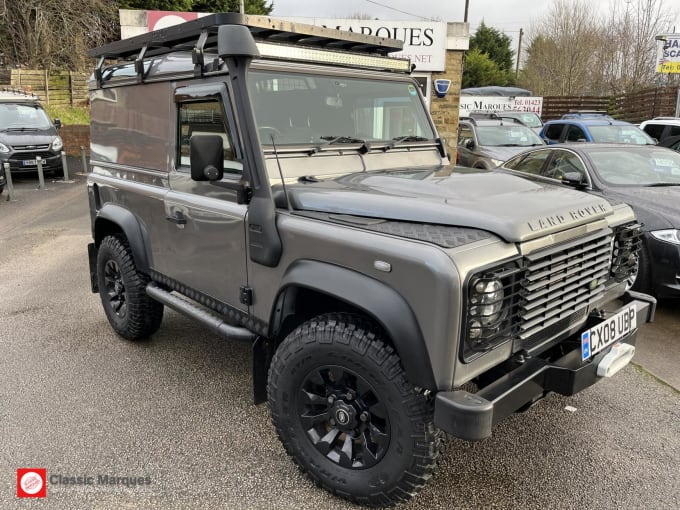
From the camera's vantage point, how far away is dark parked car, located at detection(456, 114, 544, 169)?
35.2 ft

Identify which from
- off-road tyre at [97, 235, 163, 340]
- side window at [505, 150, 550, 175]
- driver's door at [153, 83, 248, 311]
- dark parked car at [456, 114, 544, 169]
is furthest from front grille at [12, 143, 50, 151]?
driver's door at [153, 83, 248, 311]

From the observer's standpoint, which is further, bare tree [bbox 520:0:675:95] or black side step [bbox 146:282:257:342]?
bare tree [bbox 520:0:675:95]

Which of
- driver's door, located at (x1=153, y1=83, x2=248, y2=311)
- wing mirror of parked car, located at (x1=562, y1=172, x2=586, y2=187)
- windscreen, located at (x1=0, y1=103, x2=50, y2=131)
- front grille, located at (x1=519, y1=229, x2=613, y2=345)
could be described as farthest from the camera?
windscreen, located at (x1=0, y1=103, x2=50, y2=131)

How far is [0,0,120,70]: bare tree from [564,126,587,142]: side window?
1825cm

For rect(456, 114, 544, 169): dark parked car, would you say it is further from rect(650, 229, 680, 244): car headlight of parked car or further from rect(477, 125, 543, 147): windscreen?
rect(650, 229, 680, 244): car headlight of parked car

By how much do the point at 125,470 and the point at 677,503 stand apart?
2826 millimetres

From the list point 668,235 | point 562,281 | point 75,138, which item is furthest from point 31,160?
point 562,281

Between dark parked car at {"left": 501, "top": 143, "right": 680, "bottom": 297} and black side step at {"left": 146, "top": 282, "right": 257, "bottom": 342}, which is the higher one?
dark parked car at {"left": 501, "top": 143, "right": 680, "bottom": 297}

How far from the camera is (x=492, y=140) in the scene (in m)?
11.5

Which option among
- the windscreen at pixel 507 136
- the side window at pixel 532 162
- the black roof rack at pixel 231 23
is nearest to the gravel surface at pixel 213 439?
the black roof rack at pixel 231 23

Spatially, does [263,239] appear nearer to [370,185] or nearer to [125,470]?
[370,185]

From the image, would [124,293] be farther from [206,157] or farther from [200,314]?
[206,157]

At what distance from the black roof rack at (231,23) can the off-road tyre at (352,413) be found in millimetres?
1646

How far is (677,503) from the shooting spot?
2.67m
